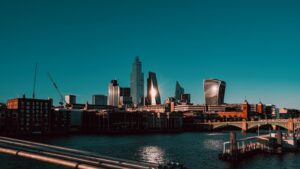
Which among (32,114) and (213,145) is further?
(32,114)

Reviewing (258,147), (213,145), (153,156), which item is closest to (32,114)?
(213,145)

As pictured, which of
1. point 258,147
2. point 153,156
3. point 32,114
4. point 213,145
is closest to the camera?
point 153,156

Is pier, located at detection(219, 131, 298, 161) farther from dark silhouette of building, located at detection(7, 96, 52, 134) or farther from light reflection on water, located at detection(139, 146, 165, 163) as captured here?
dark silhouette of building, located at detection(7, 96, 52, 134)

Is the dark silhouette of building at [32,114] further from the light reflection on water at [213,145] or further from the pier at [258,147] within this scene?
the pier at [258,147]

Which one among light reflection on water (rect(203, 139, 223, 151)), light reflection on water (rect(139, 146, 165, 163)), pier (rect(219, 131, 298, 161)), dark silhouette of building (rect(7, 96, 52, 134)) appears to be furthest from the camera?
dark silhouette of building (rect(7, 96, 52, 134))

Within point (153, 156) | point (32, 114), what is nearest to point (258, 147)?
point (153, 156)

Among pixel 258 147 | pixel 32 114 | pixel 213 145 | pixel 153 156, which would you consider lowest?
pixel 213 145

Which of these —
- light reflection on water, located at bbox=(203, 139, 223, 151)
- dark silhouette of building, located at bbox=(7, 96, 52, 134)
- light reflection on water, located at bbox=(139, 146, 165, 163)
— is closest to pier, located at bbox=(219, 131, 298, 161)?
light reflection on water, located at bbox=(203, 139, 223, 151)

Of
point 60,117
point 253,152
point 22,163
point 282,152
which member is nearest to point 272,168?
point 253,152

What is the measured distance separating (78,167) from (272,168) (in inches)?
2172

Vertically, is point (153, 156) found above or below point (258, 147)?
below

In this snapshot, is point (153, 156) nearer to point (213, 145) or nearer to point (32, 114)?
point (213, 145)

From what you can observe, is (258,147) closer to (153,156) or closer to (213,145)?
(213,145)

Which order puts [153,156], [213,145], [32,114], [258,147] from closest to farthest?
[153,156] < [258,147] < [213,145] < [32,114]
